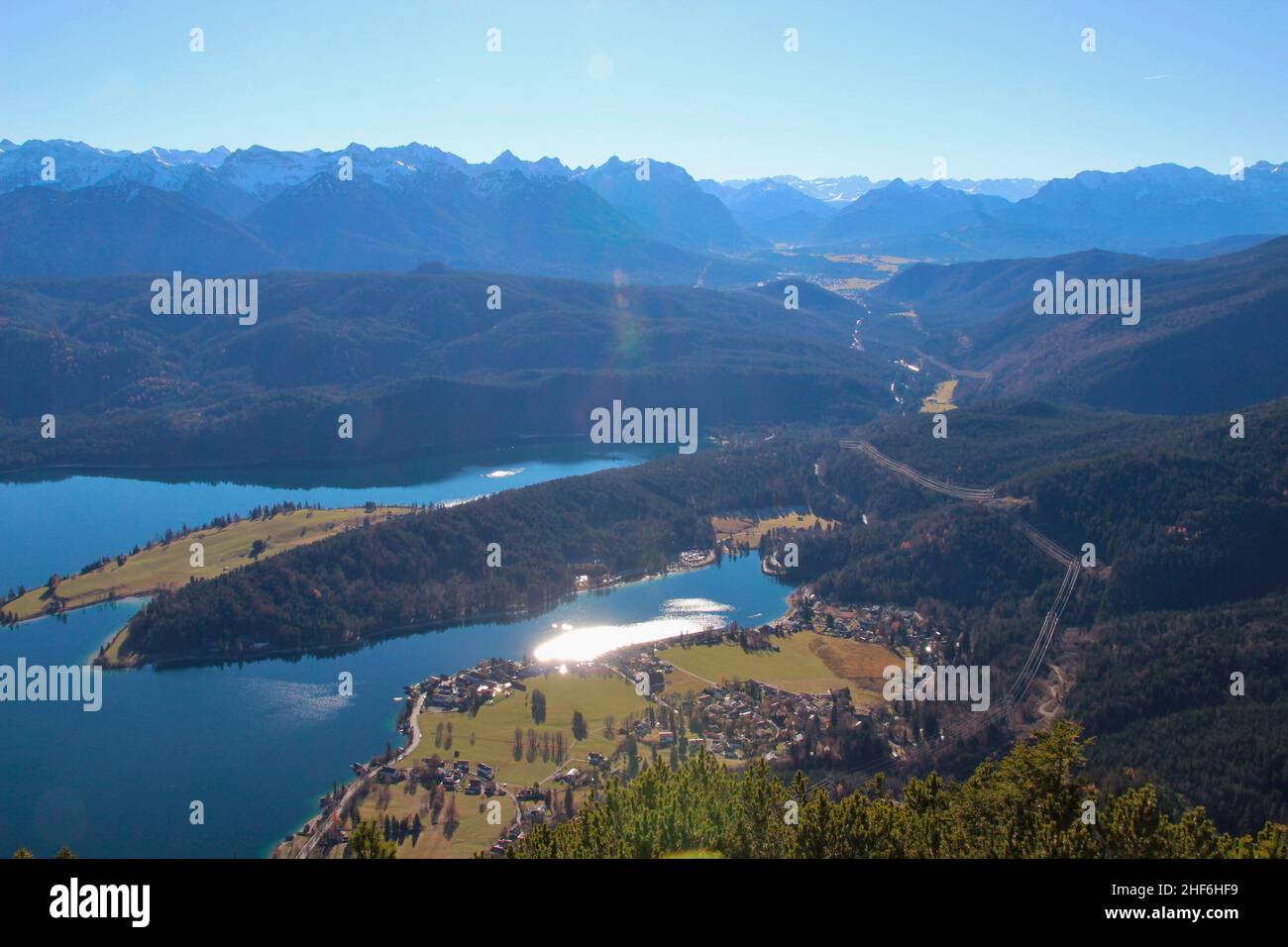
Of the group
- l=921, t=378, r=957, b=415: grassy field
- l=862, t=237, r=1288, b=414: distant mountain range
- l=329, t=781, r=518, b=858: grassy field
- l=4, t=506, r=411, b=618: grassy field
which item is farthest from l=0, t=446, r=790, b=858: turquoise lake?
l=862, t=237, r=1288, b=414: distant mountain range

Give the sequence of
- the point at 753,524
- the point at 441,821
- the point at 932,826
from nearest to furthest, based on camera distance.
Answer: the point at 932,826 → the point at 441,821 → the point at 753,524

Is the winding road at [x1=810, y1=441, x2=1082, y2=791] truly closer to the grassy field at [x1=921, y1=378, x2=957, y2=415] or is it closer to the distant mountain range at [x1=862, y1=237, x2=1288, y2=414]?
the grassy field at [x1=921, y1=378, x2=957, y2=415]

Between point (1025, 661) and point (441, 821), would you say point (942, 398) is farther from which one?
point (441, 821)

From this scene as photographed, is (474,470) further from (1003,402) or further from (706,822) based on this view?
(706,822)

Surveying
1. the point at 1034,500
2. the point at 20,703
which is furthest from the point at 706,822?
the point at 1034,500

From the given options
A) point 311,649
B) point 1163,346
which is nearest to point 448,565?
point 311,649

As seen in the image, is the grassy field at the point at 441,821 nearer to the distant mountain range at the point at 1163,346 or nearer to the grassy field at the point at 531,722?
the grassy field at the point at 531,722
